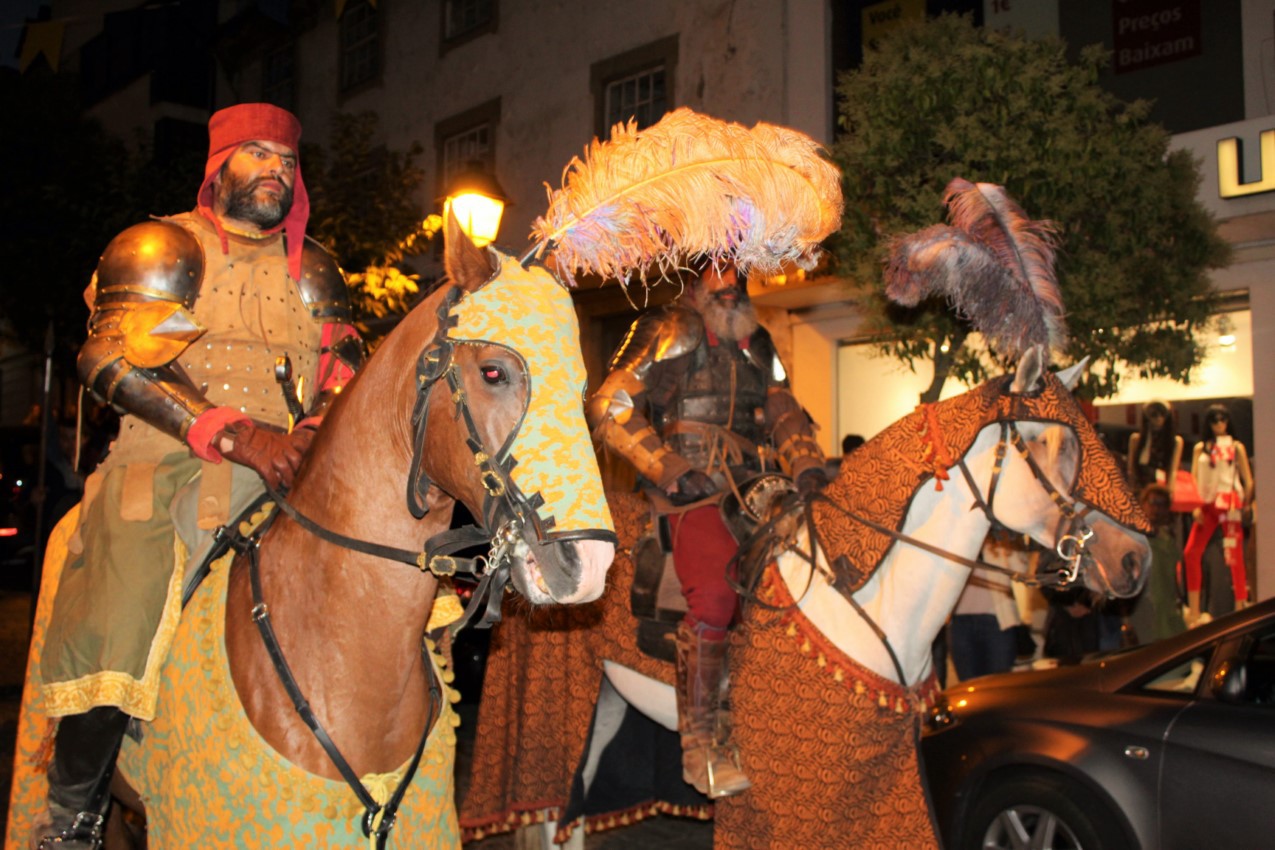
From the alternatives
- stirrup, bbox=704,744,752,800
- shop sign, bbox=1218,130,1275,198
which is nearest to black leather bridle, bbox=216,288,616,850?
stirrup, bbox=704,744,752,800

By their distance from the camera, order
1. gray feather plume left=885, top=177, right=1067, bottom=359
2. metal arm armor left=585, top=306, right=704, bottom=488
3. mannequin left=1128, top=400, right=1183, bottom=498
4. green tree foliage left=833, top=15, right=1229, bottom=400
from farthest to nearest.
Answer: mannequin left=1128, top=400, right=1183, bottom=498 < green tree foliage left=833, top=15, right=1229, bottom=400 < metal arm armor left=585, top=306, right=704, bottom=488 < gray feather plume left=885, top=177, right=1067, bottom=359

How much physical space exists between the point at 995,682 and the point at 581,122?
10.9m

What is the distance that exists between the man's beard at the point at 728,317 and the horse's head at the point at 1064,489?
1.20 meters

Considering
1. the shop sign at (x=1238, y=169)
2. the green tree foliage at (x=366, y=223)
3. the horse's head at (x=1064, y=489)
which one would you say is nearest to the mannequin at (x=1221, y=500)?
the shop sign at (x=1238, y=169)

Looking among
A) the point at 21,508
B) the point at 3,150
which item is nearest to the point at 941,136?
the point at 3,150

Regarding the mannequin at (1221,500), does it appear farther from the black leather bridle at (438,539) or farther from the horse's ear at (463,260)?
the horse's ear at (463,260)

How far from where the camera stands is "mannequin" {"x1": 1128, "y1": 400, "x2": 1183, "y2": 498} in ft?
32.2

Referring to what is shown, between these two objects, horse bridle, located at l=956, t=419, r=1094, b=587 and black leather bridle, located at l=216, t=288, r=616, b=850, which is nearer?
black leather bridle, located at l=216, t=288, r=616, b=850

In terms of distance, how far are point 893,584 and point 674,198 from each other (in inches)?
87.4

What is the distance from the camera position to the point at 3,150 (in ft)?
48.6

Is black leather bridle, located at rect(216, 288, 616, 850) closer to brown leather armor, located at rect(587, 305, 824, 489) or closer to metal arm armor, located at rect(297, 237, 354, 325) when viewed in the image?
metal arm armor, located at rect(297, 237, 354, 325)

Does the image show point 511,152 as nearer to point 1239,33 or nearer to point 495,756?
point 1239,33

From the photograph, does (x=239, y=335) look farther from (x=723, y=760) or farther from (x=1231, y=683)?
(x=1231, y=683)

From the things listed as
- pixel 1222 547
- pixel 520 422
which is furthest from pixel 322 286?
pixel 1222 547
